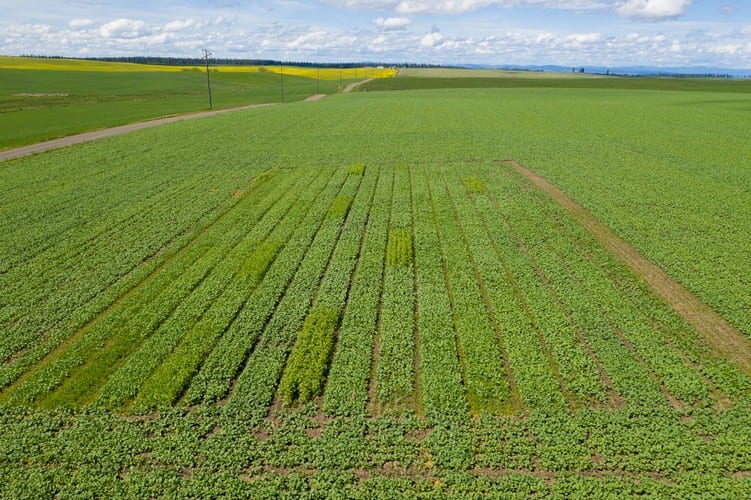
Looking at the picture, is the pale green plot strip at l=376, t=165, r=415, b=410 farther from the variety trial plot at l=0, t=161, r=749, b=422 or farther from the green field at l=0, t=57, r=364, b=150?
the green field at l=0, t=57, r=364, b=150

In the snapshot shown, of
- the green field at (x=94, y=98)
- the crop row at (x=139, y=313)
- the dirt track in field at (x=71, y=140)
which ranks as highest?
the green field at (x=94, y=98)

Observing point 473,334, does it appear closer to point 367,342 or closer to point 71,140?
point 367,342

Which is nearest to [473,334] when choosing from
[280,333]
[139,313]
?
[280,333]

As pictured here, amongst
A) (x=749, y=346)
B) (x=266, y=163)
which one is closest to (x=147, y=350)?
(x=749, y=346)

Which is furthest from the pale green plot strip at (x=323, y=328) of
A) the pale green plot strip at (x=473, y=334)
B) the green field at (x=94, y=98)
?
the green field at (x=94, y=98)

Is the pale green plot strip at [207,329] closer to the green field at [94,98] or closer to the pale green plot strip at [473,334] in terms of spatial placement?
the pale green plot strip at [473,334]

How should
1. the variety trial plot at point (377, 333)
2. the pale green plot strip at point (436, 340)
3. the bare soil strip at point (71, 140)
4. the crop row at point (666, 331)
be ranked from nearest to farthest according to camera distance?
the pale green plot strip at point (436, 340) < the variety trial plot at point (377, 333) < the crop row at point (666, 331) < the bare soil strip at point (71, 140)
